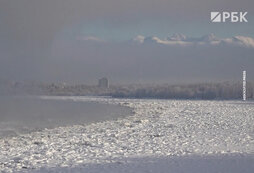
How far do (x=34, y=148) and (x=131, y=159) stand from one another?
446cm

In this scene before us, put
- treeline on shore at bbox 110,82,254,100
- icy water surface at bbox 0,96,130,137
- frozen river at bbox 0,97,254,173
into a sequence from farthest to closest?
treeline on shore at bbox 110,82,254,100 < icy water surface at bbox 0,96,130,137 < frozen river at bbox 0,97,254,173

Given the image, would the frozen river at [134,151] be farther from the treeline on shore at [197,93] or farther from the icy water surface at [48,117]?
the treeline on shore at [197,93]

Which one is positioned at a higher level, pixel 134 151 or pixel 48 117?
pixel 48 117

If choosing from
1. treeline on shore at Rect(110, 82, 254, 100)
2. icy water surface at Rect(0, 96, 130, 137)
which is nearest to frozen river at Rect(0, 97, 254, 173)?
icy water surface at Rect(0, 96, 130, 137)

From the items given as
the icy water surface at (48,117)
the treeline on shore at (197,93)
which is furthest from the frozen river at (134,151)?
the treeline on shore at (197,93)

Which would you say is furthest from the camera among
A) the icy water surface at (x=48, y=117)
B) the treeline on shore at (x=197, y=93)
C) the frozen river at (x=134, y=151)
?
the treeline on shore at (x=197, y=93)

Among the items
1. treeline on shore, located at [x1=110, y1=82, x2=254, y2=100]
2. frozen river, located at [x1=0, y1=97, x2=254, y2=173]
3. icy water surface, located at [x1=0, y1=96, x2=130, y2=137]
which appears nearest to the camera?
frozen river, located at [x1=0, y1=97, x2=254, y2=173]

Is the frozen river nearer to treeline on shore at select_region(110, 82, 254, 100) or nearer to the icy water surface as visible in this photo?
the icy water surface

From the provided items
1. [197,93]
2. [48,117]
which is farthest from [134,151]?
[197,93]

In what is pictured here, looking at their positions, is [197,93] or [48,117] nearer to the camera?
[48,117]

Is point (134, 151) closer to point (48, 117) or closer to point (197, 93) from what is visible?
point (48, 117)

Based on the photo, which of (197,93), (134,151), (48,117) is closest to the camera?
(134,151)

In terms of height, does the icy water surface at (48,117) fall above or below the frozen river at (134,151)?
above

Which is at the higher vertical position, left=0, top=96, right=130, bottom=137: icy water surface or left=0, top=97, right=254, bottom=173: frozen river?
left=0, top=96, right=130, bottom=137: icy water surface
